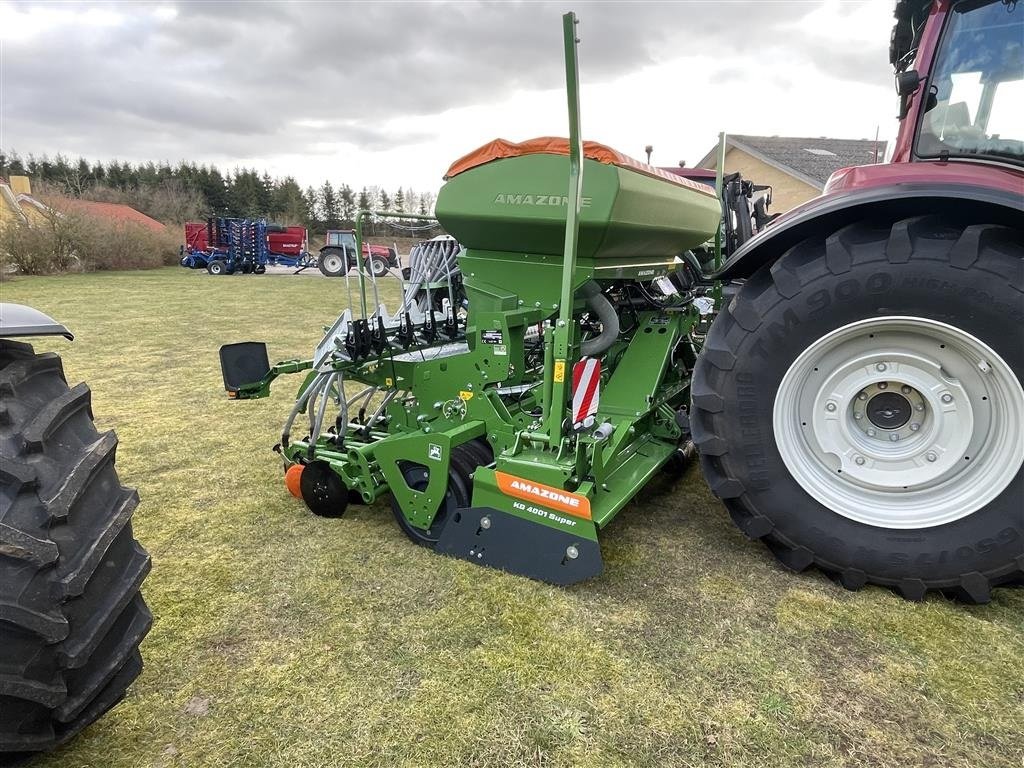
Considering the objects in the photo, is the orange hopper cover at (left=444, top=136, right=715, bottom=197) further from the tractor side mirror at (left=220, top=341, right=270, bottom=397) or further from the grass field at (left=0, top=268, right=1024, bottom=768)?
the grass field at (left=0, top=268, right=1024, bottom=768)

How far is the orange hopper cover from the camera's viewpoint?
8.79 ft

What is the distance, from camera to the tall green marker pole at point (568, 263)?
7.68 ft

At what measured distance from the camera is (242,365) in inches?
130

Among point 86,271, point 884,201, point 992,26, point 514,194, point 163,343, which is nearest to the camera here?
point 884,201

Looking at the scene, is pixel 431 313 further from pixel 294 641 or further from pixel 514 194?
pixel 294 641

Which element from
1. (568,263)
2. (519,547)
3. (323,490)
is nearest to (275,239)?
(323,490)


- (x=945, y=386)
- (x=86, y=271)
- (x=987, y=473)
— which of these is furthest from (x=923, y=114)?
(x=86, y=271)

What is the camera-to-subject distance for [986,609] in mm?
2322

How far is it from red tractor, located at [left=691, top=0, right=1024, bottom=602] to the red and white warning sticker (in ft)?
2.37

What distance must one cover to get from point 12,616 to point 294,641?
105 centimetres

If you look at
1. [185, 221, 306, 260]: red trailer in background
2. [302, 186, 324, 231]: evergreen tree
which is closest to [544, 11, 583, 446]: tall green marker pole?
[185, 221, 306, 260]: red trailer in background

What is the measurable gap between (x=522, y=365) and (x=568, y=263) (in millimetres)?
744

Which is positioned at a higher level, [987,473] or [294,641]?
[987,473]

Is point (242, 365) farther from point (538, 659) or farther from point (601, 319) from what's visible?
point (538, 659)
